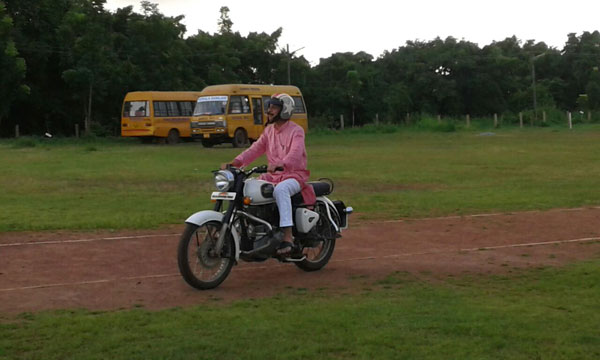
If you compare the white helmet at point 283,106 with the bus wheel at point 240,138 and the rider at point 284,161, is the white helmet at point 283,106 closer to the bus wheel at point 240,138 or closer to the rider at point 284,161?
the rider at point 284,161

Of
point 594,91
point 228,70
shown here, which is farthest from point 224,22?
point 594,91

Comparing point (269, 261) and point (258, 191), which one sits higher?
point (258, 191)

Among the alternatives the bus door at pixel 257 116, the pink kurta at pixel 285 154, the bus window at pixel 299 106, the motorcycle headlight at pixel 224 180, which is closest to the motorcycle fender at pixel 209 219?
the motorcycle headlight at pixel 224 180

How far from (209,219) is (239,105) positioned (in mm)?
33797

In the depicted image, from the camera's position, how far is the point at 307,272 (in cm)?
880

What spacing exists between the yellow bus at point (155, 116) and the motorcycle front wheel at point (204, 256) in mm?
37396

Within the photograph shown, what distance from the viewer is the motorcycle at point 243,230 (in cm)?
782

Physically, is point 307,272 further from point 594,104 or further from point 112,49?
point 594,104

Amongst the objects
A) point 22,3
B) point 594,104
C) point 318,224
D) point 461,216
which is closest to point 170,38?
point 22,3

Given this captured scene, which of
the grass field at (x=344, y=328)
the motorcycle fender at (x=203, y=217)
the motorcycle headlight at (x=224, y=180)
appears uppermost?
the motorcycle headlight at (x=224, y=180)

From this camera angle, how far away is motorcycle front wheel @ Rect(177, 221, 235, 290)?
25.1 ft

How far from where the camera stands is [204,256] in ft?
25.8

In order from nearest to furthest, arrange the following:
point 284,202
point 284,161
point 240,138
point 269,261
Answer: point 284,202
point 284,161
point 269,261
point 240,138

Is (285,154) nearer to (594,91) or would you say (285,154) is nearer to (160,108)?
(160,108)
